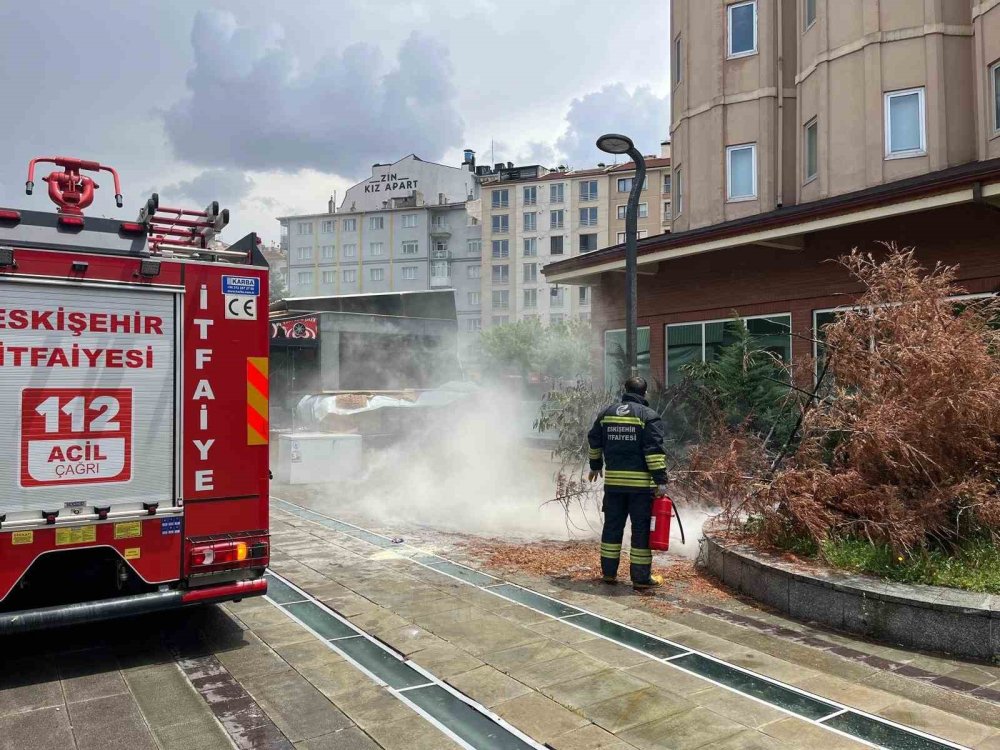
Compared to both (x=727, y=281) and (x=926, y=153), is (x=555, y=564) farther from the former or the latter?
(x=926, y=153)

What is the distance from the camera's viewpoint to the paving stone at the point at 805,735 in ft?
12.4

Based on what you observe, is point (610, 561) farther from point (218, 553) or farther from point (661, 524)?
point (218, 553)

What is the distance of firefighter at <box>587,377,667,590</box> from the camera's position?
256 inches

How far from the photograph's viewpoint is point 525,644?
5.27 metres

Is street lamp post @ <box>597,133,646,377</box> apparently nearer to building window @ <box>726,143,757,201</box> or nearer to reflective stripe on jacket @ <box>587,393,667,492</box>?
reflective stripe on jacket @ <box>587,393,667,492</box>

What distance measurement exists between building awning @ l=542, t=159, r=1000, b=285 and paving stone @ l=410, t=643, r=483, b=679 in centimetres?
771

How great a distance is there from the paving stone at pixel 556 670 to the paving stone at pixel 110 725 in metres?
2.07

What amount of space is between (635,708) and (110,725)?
2.83m

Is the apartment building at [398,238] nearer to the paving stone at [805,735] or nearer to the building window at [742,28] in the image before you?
the building window at [742,28]

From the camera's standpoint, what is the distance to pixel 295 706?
436 centimetres

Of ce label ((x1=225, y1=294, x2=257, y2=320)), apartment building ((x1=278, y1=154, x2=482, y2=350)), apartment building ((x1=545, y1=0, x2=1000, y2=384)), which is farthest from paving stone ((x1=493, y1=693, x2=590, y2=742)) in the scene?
apartment building ((x1=278, y1=154, x2=482, y2=350))

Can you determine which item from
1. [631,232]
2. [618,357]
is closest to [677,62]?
[618,357]

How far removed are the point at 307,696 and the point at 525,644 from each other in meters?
1.51

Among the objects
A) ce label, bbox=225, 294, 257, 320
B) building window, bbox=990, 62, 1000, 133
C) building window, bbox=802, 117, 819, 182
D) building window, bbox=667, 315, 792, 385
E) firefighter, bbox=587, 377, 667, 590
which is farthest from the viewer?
building window, bbox=802, 117, 819, 182
